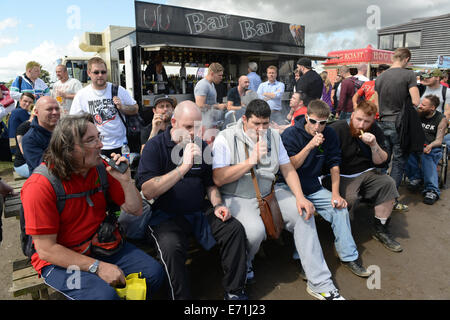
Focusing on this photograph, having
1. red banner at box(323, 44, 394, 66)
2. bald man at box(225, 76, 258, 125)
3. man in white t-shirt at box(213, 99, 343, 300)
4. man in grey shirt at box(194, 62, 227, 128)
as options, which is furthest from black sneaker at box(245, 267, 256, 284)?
red banner at box(323, 44, 394, 66)

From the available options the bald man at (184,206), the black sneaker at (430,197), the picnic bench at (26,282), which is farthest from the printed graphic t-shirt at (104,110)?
the black sneaker at (430,197)

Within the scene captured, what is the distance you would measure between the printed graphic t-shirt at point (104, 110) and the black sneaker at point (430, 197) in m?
4.40

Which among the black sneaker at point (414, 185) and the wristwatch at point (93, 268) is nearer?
the wristwatch at point (93, 268)

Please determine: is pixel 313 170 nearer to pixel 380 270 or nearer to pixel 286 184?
pixel 286 184

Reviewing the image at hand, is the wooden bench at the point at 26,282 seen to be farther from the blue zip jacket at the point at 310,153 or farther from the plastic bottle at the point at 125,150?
the blue zip jacket at the point at 310,153

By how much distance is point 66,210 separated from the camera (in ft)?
5.94

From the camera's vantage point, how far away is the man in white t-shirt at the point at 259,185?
2381 millimetres

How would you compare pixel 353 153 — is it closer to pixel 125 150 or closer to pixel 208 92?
pixel 208 92

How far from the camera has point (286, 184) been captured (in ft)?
9.92

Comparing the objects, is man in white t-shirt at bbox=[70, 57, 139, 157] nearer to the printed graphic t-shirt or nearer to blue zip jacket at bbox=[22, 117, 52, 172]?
the printed graphic t-shirt

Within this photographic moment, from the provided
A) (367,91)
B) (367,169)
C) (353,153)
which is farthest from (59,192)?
(367,91)

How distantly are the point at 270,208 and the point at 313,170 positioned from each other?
745 mm

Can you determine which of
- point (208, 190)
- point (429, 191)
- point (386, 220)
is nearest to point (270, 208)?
point (208, 190)

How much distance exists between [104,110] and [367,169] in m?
3.14
